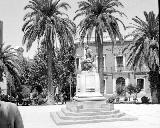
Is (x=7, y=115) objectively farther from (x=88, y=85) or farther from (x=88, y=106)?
(x=88, y=85)

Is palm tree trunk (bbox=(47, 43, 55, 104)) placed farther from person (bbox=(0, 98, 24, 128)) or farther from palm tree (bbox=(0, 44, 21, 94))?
person (bbox=(0, 98, 24, 128))

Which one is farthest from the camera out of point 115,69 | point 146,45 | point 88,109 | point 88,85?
point 115,69

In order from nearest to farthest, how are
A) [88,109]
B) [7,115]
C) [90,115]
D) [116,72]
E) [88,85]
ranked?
1. [7,115]
2. [90,115]
3. [88,109]
4. [88,85]
5. [116,72]

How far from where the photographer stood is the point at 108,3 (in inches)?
1042

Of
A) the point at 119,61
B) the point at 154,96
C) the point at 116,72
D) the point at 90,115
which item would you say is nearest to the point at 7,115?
the point at 90,115

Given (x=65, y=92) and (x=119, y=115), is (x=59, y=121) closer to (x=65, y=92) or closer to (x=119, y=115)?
(x=119, y=115)

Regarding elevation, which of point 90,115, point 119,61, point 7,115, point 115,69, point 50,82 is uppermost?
point 119,61

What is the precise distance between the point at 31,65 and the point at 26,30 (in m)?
14.2

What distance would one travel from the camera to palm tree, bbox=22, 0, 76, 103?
83.3 feet

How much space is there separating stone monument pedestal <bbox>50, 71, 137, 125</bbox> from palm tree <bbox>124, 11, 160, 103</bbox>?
951cm

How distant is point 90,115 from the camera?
44.4ft

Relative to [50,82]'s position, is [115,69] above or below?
above

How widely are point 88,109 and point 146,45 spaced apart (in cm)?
1227

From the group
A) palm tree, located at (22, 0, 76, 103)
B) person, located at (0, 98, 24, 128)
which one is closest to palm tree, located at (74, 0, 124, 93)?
palm tree, located at (22, 0, 76, 103)
